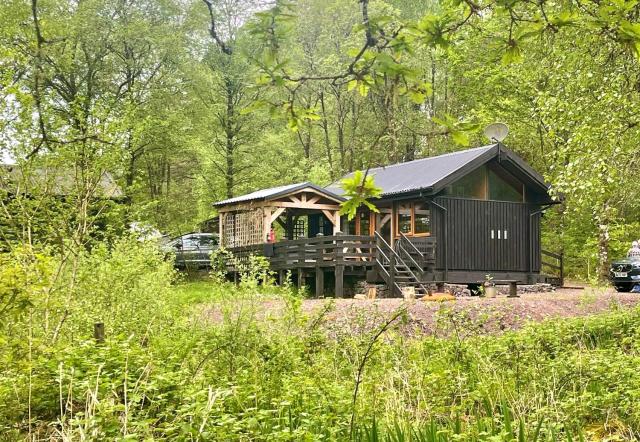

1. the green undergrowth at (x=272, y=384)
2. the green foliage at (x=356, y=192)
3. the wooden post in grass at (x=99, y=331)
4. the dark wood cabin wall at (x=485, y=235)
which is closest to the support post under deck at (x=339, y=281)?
the dark wood cabin wall at (x=485, y=235)

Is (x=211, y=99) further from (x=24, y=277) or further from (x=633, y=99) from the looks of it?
(x=24, y=277)

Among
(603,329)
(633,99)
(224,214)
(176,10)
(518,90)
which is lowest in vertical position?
(603,329)

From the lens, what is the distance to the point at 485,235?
2394 centimetres

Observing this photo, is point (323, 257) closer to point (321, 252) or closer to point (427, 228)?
point (321, 252)

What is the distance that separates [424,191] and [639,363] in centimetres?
1540

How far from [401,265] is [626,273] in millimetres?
7095

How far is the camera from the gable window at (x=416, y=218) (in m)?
23.4

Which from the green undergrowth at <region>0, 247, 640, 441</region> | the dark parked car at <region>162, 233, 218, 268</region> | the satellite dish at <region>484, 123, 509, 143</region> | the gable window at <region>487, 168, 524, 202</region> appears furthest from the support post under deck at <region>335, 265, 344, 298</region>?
the green undergrowth at <region>0, 247, 640, 441</region>

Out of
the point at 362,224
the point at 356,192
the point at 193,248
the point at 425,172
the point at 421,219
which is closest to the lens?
the point at 356,192

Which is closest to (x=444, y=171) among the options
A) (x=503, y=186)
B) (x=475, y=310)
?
(x=503, y=186)

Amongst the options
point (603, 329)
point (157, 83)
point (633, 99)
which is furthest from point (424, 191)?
point (157, 83)

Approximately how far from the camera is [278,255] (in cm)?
2367

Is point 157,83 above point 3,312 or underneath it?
above

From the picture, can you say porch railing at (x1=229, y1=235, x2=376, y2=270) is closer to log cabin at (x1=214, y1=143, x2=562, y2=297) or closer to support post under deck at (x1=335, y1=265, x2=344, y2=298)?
log cabin at (x1=214, y1=143, x2=562, y2=297)
